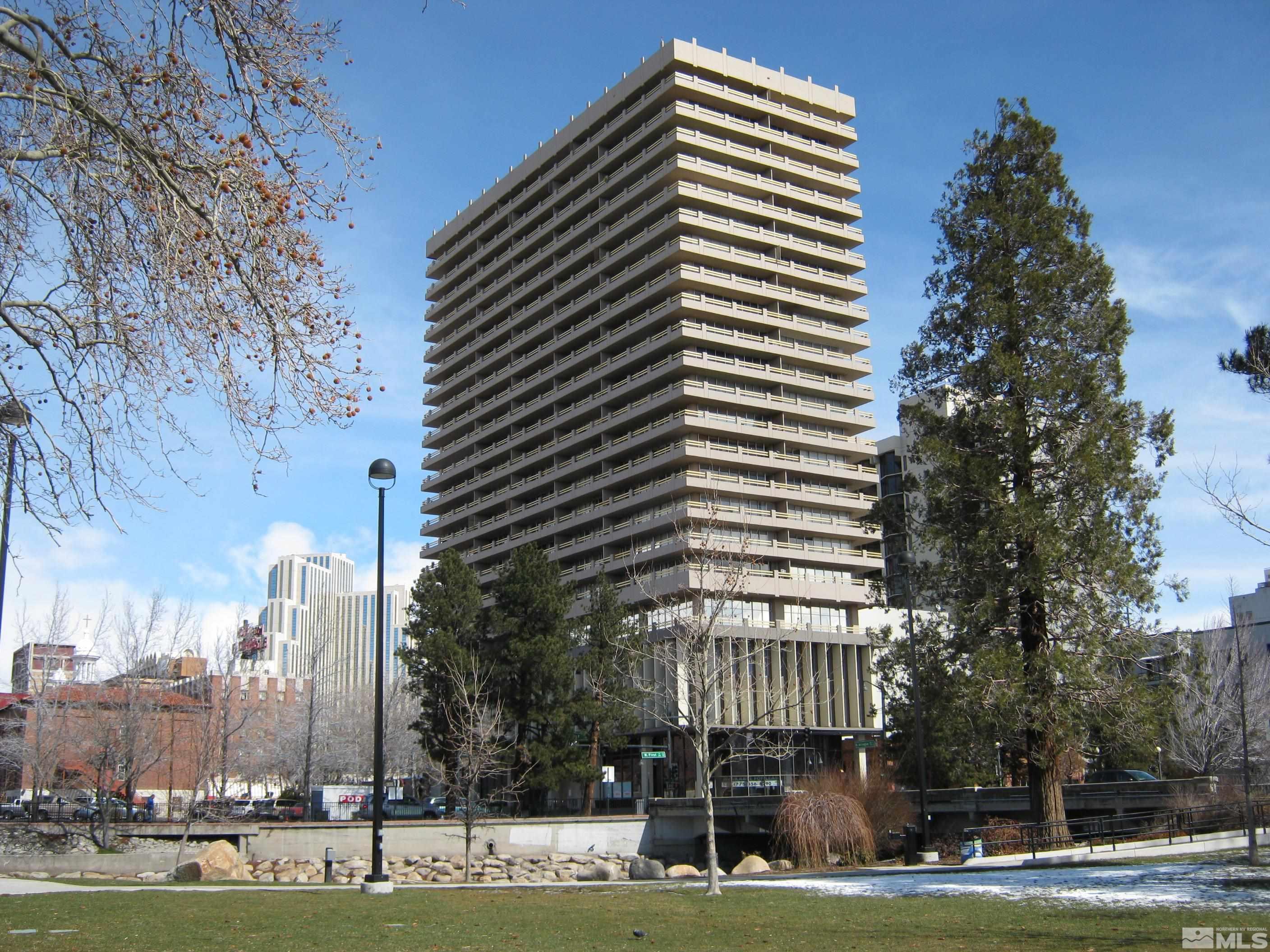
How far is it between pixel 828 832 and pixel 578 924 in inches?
764

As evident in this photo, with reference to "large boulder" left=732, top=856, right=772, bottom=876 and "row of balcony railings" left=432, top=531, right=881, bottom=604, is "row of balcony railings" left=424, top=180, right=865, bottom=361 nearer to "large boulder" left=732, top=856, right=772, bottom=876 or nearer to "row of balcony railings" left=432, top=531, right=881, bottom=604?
"row of balcony railings" left=432, top=531, right=881, bottom=604

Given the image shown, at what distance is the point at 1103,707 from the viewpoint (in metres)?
26.9

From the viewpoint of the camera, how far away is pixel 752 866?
112 feet

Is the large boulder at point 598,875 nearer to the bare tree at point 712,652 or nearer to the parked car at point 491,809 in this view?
the bare tree at point 712,652

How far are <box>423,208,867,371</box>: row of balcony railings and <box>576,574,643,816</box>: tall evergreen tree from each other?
2901 centimetres

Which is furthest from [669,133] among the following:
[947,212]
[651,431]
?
[947,212]

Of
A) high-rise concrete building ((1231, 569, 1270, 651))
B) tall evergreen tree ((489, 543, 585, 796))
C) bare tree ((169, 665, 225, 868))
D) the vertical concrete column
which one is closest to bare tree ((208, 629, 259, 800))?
bare tree ((169, 665, 225, 868))

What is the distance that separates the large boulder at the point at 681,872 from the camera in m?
35.7

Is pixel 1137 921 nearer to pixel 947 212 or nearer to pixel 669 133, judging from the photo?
pixel 947 212

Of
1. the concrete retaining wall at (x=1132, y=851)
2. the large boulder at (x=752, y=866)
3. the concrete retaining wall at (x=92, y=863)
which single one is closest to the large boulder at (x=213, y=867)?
the concrete retaining wall at (x=92, y=863)

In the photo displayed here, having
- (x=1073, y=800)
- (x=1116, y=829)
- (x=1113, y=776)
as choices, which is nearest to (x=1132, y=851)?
(x=1116, y=829)

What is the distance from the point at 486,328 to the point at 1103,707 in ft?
250

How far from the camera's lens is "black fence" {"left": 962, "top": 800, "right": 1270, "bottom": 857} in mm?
27859

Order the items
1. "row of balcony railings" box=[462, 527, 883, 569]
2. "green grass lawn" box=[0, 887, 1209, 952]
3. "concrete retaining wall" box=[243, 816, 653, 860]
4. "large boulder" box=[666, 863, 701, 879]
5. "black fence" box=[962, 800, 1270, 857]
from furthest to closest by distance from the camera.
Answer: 1. "row of balcony railings" box=[462, 527, 883, 569]
2. "concrete retaining wall" box=[243, 816, 653, 860]
3. "large boulder" box=[666, 863, 701, 879]
4. "black fence" box=[962, 800, 1270, 857]
5. "green grass lawn" box=[0, 887, 1209, 952]
